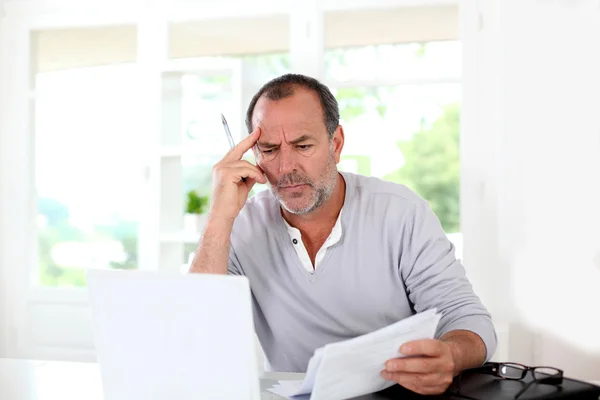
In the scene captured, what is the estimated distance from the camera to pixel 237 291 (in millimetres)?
980

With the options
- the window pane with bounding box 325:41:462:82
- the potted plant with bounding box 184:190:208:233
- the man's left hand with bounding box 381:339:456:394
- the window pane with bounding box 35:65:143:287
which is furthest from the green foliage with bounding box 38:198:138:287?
the man's left hand with bounding box 381:339:456:394

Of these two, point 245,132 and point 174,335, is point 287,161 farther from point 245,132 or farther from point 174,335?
point 245,132

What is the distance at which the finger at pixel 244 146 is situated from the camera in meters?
Result: 1.79

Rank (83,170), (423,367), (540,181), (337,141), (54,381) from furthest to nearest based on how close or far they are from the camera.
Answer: (83,170) → (540,181) → (337,141) → (54,381) → (423,367)

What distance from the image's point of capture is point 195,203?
352cm

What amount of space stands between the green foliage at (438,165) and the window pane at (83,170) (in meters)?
9.24

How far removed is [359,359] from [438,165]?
1293 cm

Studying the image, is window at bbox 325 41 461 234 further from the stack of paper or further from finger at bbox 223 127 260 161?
the stack of paper

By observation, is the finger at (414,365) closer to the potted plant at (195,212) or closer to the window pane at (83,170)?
the potted plant at (195,212)

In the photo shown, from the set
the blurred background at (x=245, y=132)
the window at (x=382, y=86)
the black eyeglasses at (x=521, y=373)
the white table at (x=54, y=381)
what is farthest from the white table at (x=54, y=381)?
the window at (x=382, y=86)

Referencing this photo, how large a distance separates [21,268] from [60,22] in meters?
1.31

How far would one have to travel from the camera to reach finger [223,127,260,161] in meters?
1.79

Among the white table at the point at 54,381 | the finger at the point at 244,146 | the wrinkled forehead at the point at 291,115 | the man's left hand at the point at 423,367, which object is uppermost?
the wrinkled forehead at the point at 291,115

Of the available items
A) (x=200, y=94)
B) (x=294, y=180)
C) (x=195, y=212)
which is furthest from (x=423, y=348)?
(x=200, y=94)
